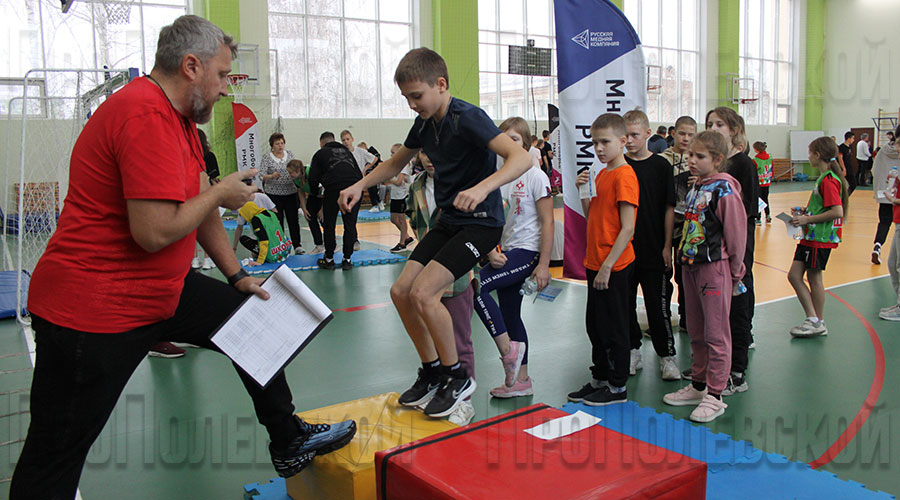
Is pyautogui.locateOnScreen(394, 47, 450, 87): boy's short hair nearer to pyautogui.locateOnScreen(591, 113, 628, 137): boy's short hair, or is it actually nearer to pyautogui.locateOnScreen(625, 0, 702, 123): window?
pyautogui.locateOnScreen(591, 113, 628, 137): boy's short hair

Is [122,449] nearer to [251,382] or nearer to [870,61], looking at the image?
[251,382]

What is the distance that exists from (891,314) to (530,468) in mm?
4846

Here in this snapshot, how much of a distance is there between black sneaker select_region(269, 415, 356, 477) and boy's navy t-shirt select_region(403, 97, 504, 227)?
1.03 m

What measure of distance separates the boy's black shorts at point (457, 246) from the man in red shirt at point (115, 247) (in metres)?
1.06

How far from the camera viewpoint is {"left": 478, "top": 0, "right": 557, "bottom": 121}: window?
19.8m

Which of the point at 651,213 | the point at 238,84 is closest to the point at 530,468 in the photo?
the point at 651,213

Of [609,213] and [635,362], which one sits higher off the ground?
[609,213]

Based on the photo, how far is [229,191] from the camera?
2.05m

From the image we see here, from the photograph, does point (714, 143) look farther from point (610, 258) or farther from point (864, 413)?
point (864, 413)

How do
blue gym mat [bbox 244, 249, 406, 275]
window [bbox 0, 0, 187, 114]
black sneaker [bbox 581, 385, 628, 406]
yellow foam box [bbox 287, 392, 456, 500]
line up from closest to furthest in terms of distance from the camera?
yellow foam box [bbox 287, 392, 456, 500] → black sneaker [bbox 581, 385, 628, 406] → blue gym mat [bbox 244, 249, 406, 275] → window [bbox 0, 0, 187, 114]

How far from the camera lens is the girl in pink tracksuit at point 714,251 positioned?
352 cm

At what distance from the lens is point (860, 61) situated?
25531mm

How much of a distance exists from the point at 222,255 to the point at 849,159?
21.4 metres

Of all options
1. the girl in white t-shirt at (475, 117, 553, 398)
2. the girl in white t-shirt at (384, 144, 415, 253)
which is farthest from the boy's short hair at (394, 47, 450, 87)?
the girl in white t-shirt at (384, 144, 415, 253)
